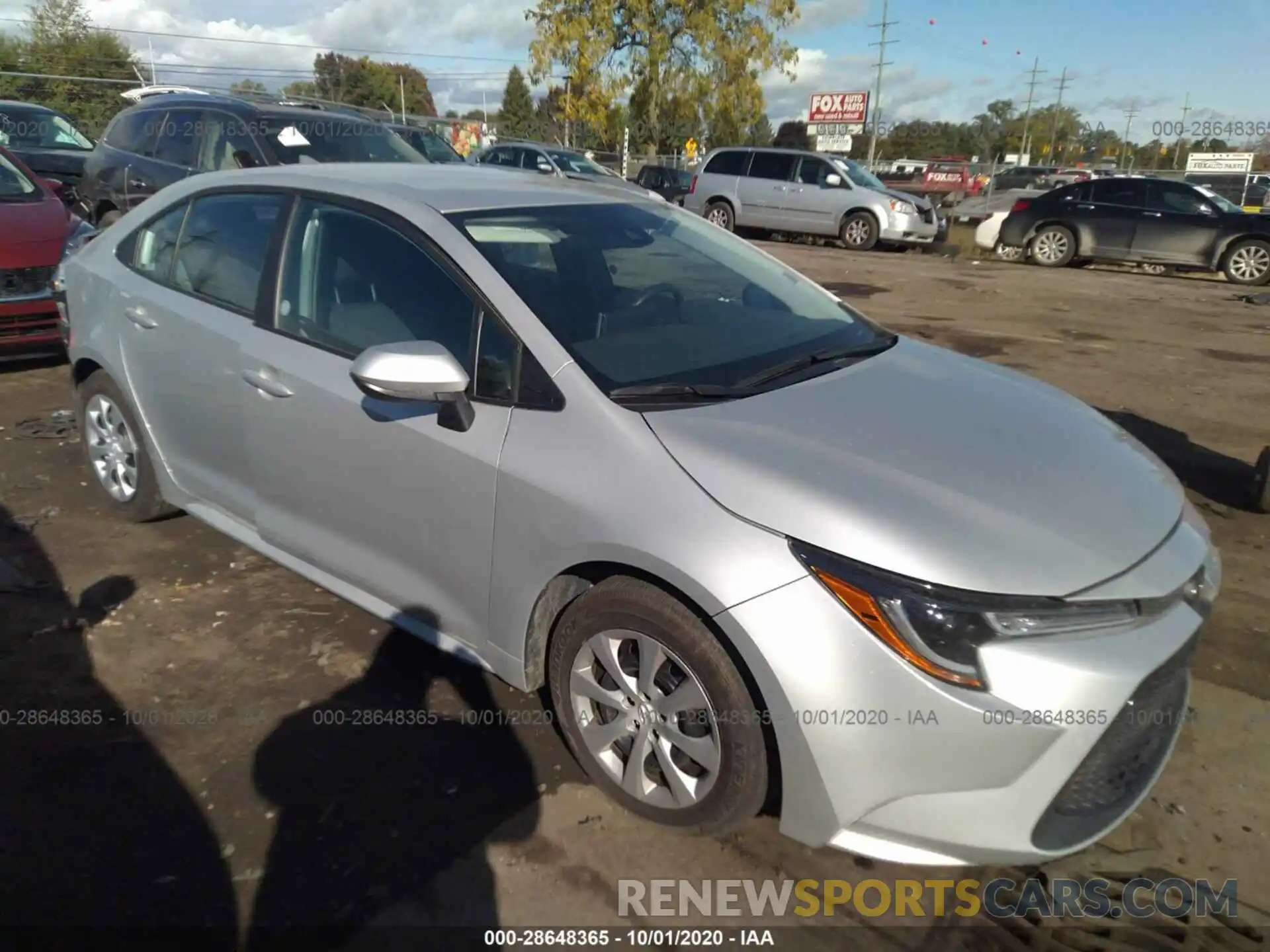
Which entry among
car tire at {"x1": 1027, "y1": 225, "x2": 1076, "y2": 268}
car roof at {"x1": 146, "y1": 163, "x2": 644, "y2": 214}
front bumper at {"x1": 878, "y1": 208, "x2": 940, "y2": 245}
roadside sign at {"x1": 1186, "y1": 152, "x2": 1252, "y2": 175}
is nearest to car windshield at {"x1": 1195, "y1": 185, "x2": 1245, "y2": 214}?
car tire at {"x1": 1027, "y1": 225, "x2": 1076, "y2": 268}

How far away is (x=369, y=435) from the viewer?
294 cm

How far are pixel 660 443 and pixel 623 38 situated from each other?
33.0 metres

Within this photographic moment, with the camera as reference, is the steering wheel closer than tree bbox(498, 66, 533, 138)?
Yes

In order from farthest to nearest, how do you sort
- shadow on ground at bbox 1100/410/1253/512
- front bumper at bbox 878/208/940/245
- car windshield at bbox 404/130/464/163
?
front bumper at bbox 878/208/940/245 → car windshield at bbox 404/130/464/163 → shadow on ground at bbox 1100/410/1253/512

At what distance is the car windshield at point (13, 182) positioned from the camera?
711 centimetres

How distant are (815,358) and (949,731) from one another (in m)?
1.37

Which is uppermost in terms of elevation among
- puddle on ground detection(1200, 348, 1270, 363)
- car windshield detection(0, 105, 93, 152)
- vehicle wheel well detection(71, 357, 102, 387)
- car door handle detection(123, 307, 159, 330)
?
car windshield detection(0, 105, 93, 152)

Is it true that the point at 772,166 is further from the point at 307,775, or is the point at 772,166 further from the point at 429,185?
the point at 307,775

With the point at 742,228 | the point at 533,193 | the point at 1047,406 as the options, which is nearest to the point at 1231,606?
the point at 1047,406

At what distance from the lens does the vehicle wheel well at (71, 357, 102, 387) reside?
4.31 meters

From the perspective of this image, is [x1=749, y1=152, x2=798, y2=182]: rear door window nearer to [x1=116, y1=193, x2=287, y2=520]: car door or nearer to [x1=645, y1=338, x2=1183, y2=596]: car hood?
[x1=116, y1=193, x2=287, y2=520]: car door

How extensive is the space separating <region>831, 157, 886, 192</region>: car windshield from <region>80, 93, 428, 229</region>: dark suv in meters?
10.5

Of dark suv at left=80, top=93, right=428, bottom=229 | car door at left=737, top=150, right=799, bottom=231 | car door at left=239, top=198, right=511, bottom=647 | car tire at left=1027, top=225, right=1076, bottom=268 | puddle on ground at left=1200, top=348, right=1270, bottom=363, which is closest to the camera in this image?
car door at left=239, top=198, right=511, bottom=647

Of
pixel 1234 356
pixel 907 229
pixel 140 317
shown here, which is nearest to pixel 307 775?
pixel 140 317
